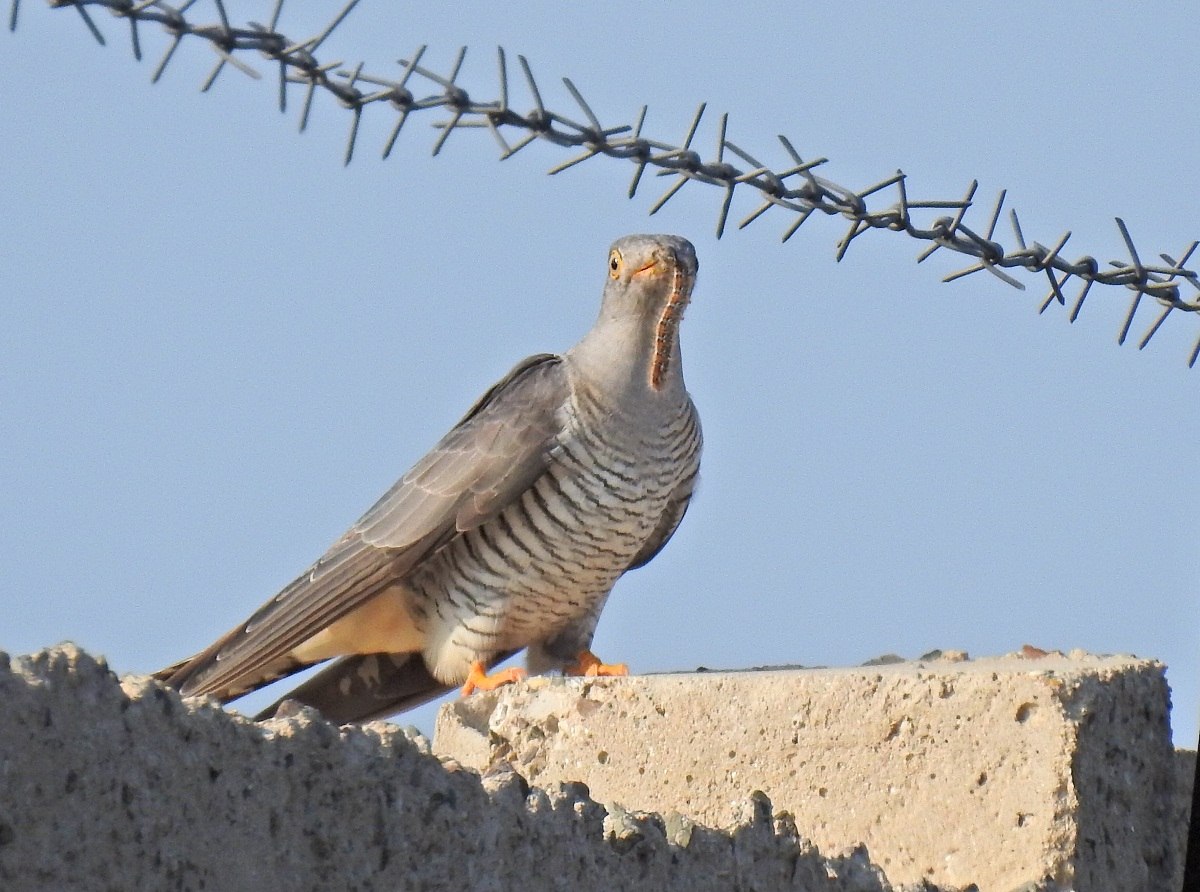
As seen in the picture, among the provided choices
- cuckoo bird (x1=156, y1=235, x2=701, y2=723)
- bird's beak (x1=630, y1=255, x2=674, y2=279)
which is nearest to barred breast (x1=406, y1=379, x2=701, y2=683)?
cuckoo bird (x1=156, y1=235, x2=701, y2=723)

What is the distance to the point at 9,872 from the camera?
146 centimetres

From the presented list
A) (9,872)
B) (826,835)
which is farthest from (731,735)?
(9,872)

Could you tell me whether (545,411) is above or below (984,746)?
above

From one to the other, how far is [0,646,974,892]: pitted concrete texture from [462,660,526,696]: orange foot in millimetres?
2102

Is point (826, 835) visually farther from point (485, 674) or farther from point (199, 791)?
point (485, 674)

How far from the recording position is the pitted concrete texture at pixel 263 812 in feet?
4.98

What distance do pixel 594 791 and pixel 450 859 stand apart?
107cm

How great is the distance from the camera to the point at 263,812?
174cm

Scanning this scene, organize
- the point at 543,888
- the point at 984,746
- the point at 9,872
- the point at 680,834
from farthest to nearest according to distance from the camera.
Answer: the point at 984,746 < the point at 680,834 < the point at 543,888 < the point at 9,872

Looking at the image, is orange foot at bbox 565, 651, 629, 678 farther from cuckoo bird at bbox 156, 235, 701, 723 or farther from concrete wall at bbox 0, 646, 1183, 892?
concrete wall at bbox 0, 646, 1183, 892

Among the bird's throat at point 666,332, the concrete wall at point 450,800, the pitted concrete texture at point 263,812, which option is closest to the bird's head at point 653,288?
the bird's throat at point 666,332

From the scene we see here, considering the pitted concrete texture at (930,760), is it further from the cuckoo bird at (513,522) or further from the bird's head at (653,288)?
the bird's head at (653,288)

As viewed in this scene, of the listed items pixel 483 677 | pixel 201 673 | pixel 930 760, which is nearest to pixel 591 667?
pixel 483 677

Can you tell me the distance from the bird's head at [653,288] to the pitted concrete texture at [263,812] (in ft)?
8.06
